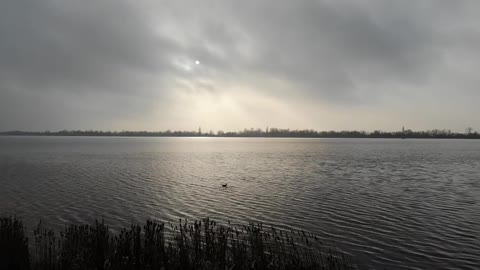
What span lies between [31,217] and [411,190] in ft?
106

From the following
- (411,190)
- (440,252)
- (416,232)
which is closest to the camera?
(440,252)

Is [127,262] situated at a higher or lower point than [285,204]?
higher

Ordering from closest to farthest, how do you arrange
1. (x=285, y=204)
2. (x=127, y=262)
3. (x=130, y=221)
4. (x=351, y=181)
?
(x=127, y=262)
(x=130, y=221)
(x=285, y=204)
(x=351, y=181)

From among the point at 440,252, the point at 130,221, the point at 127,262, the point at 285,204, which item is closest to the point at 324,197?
the point at 285,204

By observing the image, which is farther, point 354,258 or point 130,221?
point 130,221

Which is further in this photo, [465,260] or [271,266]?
[465,260]

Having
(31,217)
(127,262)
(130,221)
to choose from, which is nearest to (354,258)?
(127,262)

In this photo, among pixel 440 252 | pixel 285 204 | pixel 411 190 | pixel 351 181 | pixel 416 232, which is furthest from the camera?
pixel 351 181

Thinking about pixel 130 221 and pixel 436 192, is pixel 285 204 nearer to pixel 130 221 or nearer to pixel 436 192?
pixel 130 221

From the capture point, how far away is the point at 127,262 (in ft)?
31.4

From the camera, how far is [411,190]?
32125 millimetres

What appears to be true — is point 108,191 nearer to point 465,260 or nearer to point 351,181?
point 351,181

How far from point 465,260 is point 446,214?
9034 millimetres

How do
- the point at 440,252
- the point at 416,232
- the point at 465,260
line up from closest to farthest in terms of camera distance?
the point at 465,260
the point at 440,252
the point at 416,232
